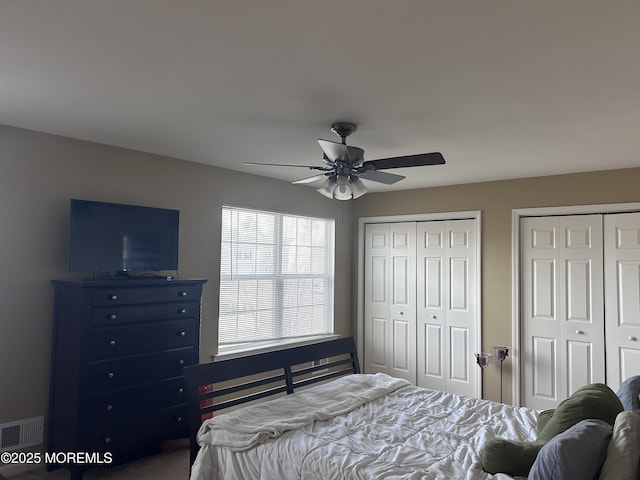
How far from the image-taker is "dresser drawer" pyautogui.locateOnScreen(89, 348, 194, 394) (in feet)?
10.4

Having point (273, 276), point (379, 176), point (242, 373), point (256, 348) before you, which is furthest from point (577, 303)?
point (242, 373)

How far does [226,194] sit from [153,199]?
768mm

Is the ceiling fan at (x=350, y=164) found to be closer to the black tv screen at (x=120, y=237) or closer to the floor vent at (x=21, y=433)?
the black tv screen at (x=120, y=237)

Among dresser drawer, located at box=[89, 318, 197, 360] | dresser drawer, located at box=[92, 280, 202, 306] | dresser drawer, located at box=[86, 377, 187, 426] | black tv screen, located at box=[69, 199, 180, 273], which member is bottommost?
dresser drawer, located at box=[86, 377, 187, 426]

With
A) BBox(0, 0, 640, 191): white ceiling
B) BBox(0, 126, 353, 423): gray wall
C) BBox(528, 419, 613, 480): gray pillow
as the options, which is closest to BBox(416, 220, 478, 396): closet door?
BBox(0, 0, 640, 191): white ceiling

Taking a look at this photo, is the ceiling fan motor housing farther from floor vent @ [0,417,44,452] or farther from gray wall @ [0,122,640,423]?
floor vent @ [0,417,44,452]

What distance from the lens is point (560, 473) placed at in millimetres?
1667

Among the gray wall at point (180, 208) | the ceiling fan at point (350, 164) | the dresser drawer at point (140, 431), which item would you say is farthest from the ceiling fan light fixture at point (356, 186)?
the dresser drawer at point (140, 431)

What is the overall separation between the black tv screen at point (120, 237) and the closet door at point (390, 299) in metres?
2.71

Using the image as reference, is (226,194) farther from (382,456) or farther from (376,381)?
(382,456)

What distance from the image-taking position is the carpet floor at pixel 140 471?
3.21 metres

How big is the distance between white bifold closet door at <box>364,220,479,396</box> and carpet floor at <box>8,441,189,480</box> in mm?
2837

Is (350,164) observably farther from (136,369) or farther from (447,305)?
(447,305)

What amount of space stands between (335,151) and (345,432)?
5.16 feet
